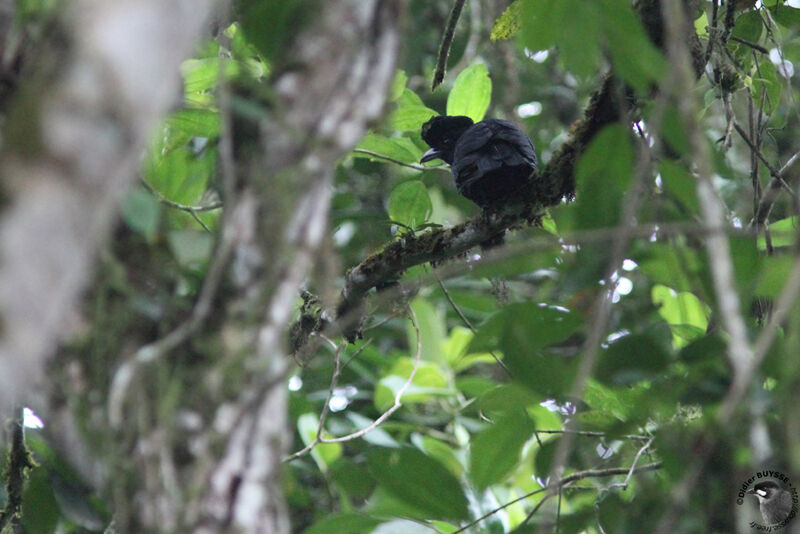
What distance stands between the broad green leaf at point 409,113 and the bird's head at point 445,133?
37 centimetres

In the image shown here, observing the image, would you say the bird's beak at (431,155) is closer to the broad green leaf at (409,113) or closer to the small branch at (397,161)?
the small branch at (397,161)

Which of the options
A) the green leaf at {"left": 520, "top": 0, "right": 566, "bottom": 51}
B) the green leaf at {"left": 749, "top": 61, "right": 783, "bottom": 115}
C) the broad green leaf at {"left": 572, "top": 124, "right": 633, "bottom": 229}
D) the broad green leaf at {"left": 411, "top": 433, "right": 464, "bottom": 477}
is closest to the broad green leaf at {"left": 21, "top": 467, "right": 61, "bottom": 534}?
the broad green leaf at {"left": 411, "top": 433, "right": 464, "bottom": 477}

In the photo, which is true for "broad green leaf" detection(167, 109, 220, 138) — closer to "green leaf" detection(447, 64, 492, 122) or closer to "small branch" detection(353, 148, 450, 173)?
"small branch" detection(353, 148, 450, 173)

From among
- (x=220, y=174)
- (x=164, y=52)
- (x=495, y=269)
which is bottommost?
(x=495, y=269)

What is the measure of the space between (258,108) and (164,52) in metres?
0.26

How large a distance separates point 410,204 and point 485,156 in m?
0.37

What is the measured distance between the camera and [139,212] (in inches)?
49.7

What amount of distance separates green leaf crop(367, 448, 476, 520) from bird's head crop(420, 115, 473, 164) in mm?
1823

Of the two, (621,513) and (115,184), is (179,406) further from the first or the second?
(621,513)

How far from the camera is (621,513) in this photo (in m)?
1.79

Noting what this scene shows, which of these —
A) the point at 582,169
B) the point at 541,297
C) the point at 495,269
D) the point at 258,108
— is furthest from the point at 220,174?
the point at 541,297

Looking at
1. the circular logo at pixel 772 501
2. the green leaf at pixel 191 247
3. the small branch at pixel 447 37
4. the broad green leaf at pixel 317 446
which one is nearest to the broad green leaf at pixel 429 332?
the broad green leaf at pixel 317 446

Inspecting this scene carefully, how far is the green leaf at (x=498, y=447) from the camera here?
79.5 inches

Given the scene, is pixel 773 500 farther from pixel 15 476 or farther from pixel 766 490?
pixel 15 476
